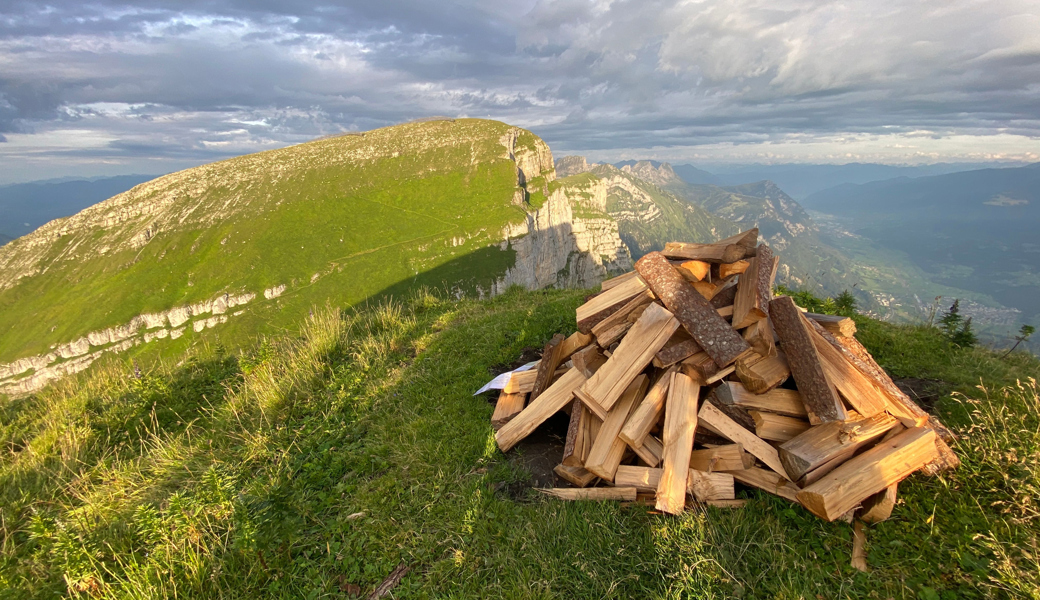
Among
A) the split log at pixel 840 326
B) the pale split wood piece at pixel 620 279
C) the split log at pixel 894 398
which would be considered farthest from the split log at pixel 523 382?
the split log at pixel 840 326

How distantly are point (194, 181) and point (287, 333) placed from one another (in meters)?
151

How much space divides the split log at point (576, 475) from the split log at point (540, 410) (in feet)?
2.21

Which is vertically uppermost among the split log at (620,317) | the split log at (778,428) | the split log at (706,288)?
the split log at (706,288)

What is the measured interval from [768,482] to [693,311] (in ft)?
6.34

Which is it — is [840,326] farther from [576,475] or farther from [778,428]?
[576,475]

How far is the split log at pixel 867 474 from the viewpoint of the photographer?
360 centimetres

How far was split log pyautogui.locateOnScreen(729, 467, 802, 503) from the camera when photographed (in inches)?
156

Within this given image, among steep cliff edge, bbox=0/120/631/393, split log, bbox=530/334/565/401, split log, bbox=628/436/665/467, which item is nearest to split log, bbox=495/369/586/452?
split log, bbox=530/334/565/401

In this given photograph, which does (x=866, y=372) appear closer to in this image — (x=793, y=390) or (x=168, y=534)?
(x=793, y=390)

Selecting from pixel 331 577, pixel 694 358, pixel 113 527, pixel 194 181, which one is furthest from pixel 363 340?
pixel 194 181

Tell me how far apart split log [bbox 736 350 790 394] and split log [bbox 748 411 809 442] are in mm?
312

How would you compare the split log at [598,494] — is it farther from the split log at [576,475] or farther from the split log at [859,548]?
the split log at [859,548]

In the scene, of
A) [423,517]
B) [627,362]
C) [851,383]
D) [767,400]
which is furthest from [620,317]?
[423,517]

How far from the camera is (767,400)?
4.59 metres
